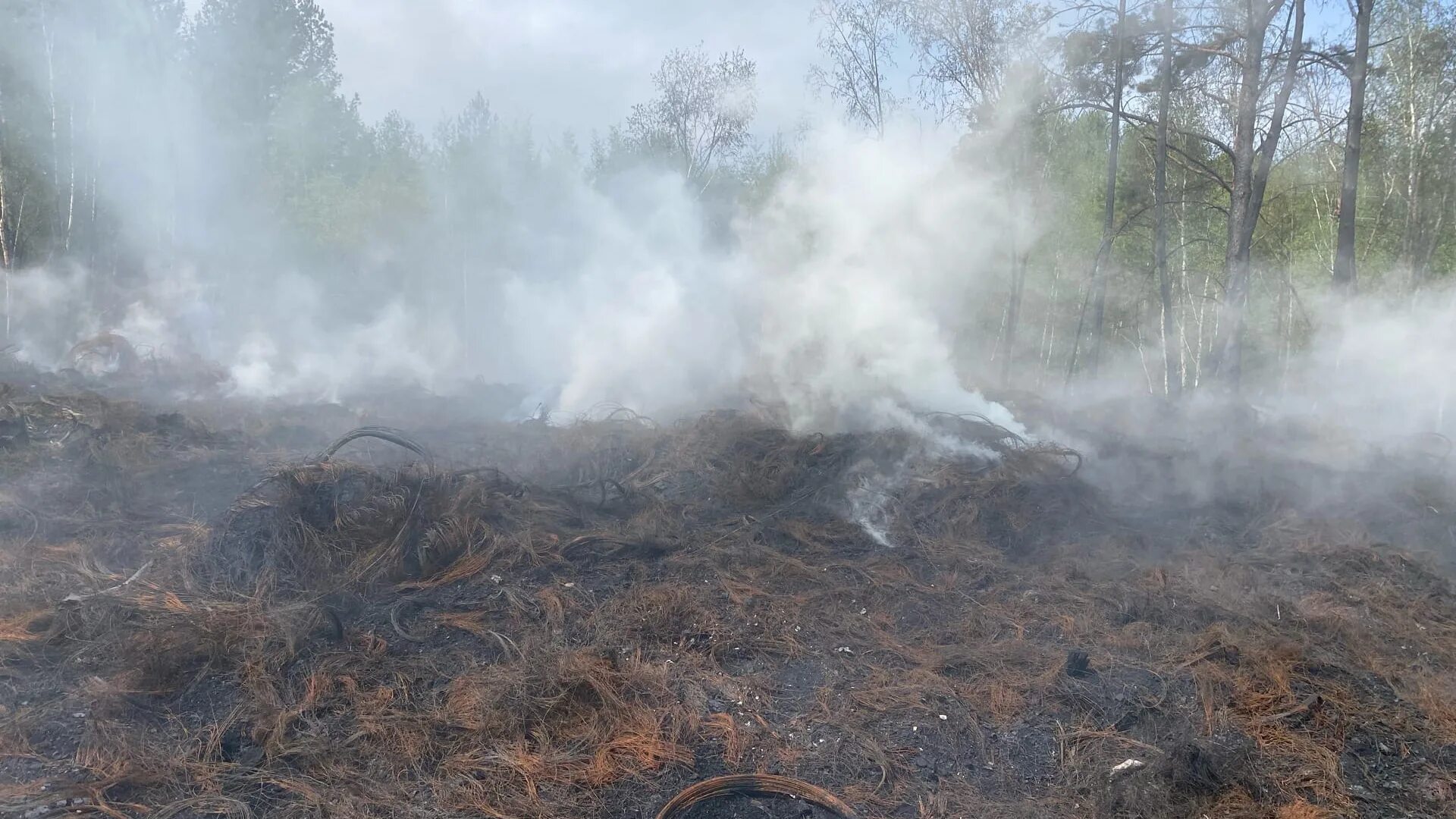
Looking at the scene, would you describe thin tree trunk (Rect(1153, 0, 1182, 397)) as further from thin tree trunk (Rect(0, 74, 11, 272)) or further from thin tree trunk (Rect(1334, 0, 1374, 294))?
thin tree trunk (Rect(0, 74, 11, 272))

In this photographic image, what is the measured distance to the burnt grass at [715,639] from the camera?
13.2 feet

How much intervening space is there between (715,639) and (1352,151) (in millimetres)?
13323

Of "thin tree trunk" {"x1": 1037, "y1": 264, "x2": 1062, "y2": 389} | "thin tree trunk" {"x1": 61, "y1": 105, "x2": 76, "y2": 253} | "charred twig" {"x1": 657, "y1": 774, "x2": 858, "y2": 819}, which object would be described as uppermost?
"thin tree trunk" {"x1": 61, "y1": 105, "x2": 76, "y2": 253}

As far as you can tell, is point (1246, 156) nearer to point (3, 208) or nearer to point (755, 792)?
point (755, 792)

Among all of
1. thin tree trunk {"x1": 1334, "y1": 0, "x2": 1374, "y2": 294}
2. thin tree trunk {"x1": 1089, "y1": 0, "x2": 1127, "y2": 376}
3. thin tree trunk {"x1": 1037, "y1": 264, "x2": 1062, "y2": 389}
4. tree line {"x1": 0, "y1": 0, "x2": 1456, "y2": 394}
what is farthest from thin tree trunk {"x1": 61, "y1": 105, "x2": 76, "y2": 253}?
thin tree trunk {"x1": 1334, "y1": 0, "x2": 1374, "y2": 294}

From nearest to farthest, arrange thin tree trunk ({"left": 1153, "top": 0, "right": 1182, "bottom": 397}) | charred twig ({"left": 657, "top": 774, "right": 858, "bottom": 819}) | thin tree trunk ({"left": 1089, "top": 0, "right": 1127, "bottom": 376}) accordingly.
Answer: charred twig ({"left": 657, "top": 774, "right": 858, "bottom": 819}) < thin tree trunk ({"left": 1153, "top": 0, "right": 1182, "bottom": 397}) < thin tree trunk ({"left": 1089, "top": 0, "right": 1127, "bottom": 376})

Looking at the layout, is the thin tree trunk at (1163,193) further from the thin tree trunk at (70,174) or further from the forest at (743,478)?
the thin tree trunk at (70,174)

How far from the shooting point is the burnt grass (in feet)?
13.2

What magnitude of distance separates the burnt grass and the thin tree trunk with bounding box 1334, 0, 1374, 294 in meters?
4.94

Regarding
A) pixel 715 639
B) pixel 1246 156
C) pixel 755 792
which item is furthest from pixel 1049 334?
pixel 755 792

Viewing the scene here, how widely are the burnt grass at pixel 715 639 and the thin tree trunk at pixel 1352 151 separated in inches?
195

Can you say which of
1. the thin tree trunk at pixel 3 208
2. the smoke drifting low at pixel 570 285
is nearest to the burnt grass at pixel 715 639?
the smoke drifting low at pixel 570 285

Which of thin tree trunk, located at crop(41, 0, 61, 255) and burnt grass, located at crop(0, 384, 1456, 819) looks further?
→ thin tree trunk, located at crop(41, 0, 61, 255)

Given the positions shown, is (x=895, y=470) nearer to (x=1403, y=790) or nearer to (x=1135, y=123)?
(x=1403, y=790)
